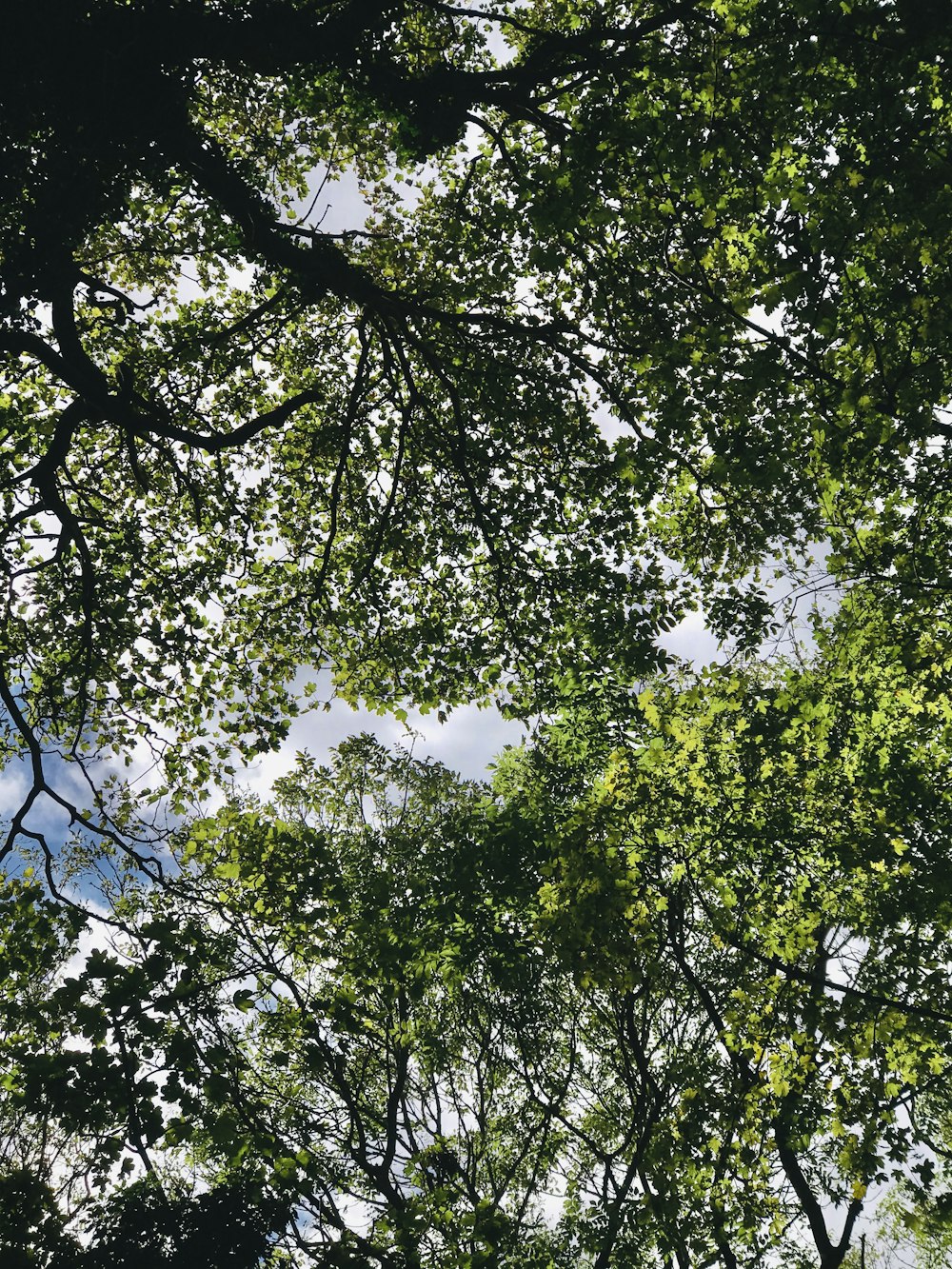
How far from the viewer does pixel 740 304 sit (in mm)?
6004

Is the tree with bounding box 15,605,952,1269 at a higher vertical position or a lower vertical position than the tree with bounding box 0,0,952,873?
lower

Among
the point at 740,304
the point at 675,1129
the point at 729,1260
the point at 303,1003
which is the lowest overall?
the point at 729,1260

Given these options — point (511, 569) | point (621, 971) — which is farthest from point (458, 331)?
point (621, 971)

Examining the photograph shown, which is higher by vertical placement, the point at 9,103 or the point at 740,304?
the point at 9,103

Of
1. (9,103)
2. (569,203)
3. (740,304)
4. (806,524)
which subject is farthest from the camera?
(806,524)

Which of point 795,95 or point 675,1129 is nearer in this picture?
point 795,95

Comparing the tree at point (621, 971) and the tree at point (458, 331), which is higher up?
the tree at point (458, 331)

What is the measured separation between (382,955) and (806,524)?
745 centimetres

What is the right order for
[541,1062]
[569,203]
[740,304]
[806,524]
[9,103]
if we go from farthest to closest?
1. [541,1062]
2. [806,524]
3. [9,103]
4. [569,203]
5. [740,304]

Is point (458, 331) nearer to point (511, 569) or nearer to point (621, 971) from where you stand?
point (511, 569)

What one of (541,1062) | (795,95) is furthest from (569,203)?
(541,1062)

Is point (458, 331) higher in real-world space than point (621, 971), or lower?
higher

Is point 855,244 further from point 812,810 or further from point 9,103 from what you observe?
point 9,103

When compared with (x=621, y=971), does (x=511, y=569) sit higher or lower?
higher
